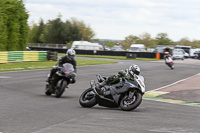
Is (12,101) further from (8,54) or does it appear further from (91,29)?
(91,29)

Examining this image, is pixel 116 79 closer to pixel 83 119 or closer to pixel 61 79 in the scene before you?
pixel 83 119

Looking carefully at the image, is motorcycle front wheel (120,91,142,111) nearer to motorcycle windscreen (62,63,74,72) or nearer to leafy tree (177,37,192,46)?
motorcycle windscreen (62,63,74,72)

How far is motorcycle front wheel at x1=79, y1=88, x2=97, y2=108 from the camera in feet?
31.4

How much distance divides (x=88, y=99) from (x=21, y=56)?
23.5 m

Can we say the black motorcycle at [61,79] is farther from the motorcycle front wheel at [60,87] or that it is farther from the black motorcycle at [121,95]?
the black motorcycle at [121,95]

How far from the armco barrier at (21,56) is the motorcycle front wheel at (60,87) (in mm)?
18848

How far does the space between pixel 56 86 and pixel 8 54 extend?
19410mm

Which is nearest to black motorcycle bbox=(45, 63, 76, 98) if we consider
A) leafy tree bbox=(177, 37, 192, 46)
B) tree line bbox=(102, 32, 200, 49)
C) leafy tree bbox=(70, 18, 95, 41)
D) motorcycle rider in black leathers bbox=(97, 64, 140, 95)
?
motorcycle rider in black leathers bbox=(97, 64, 140, 95)

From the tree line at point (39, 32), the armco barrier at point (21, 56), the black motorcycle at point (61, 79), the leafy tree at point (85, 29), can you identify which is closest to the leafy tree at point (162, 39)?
the tree line at point (39, 32)

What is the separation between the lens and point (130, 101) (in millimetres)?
9109

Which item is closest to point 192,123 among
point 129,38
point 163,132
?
point 163,132

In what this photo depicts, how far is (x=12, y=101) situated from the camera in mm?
10719

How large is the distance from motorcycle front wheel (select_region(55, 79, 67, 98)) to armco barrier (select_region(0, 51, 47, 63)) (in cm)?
1885

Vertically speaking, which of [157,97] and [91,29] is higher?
[91,29]
